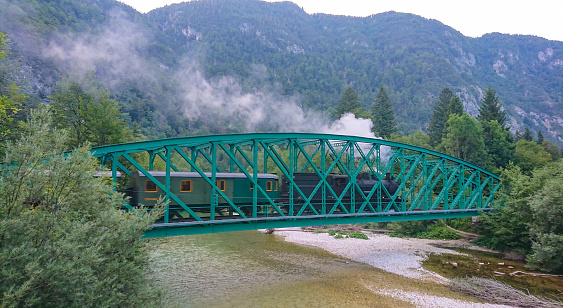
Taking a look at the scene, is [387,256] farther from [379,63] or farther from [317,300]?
[379,63]

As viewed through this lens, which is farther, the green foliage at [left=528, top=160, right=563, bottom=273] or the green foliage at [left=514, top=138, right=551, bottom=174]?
the green foliage at [left=514, top=138, right=551, bottom=174]

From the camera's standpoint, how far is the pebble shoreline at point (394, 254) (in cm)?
1617

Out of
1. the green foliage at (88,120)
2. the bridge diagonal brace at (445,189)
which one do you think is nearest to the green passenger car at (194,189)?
the bridge diagonal brace at (445,189)

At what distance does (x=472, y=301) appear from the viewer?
16.1m

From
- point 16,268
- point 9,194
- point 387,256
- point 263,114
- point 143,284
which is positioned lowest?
point 387,256

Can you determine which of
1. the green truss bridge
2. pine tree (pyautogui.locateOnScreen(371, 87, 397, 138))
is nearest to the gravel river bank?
the green truss bridge

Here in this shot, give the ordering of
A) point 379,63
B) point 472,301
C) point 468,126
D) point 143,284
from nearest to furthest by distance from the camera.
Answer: point 143,284 < point 472,301 < point 468,126 < point 379,63

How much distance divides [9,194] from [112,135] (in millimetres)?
30630

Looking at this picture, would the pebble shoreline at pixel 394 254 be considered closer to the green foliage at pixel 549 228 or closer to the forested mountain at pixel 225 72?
the green foliage at pixel 549 228

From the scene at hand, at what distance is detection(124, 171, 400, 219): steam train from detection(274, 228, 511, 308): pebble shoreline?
4846 mm

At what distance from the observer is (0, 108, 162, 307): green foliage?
598 cm

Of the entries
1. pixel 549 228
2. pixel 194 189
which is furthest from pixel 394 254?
pixel 194 189

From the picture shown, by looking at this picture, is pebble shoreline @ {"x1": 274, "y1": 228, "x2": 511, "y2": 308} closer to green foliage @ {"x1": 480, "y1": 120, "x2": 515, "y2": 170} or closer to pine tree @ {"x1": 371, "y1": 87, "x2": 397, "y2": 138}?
green foliage @ {"x1": 480, "y1": 120, "x2": 515, "y2": 170}

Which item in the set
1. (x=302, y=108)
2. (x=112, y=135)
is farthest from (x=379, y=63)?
(x=112, y=135)
